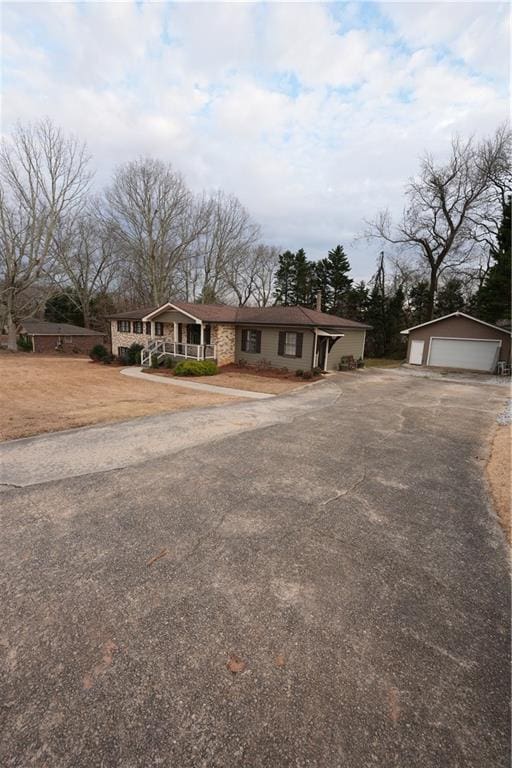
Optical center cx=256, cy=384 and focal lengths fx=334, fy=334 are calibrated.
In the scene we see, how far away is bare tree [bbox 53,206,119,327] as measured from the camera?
2798 cm

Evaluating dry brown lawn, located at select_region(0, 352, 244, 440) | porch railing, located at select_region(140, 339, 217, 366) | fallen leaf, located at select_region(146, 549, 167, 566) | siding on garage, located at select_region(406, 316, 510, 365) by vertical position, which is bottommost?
fallen leaf, located at select_region(146, 549, 167, 566)

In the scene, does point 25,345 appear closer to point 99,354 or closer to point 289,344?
point 99,354

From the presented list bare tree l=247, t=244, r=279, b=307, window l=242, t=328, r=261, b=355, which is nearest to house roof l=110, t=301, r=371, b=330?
window l=242, t=328, r=261, b=355

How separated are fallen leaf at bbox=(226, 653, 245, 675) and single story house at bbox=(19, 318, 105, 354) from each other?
35.3 meters

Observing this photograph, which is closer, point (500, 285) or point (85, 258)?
point (500, 285)

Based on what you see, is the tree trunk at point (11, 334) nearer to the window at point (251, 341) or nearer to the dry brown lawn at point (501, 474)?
the window at point (251, 341)

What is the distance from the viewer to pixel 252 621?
8.83 feet

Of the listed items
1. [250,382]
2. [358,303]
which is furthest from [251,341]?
[358,303]

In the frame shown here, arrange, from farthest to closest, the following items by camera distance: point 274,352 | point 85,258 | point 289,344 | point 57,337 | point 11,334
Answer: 1. point 85,258
2. point 57,337
3. point 11,334
4. point 274,352
5. point 289,344

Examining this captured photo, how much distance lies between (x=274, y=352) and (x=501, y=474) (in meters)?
13.4

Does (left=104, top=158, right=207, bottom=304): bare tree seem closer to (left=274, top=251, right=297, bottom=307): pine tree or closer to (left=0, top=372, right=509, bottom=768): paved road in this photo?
(left=274, top=251, right=297, bottom=307): pine tree

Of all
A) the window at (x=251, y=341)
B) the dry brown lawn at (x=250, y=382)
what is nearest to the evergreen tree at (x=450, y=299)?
the window at (x=251, y=341)

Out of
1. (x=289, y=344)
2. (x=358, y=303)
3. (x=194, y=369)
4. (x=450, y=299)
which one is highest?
(x=450, y=299)

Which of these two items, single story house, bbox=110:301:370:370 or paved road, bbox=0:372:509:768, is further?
single story house, bbox=110:301:370:370
